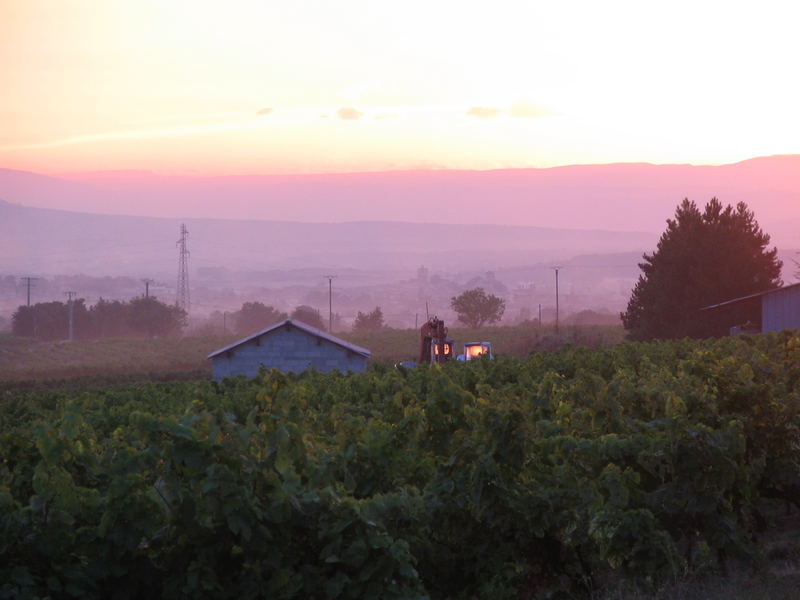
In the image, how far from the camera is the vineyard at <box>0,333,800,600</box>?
24.9ft

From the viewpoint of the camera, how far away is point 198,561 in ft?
24.9

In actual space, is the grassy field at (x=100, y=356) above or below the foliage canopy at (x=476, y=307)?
below

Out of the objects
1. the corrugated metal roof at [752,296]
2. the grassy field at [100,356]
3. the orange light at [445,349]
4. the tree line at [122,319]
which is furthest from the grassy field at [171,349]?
the orange light at [445,349]

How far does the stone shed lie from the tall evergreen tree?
26.2 m

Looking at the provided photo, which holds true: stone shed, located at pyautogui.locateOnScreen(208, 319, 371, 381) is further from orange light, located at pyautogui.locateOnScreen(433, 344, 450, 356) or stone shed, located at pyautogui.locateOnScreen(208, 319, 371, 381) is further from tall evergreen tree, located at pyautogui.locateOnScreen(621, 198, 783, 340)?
tall evergreen tree, located at pyautogui.locateOnScreen(621, 198, 783, 340)

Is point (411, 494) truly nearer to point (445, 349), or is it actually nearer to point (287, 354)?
point (445, 349)

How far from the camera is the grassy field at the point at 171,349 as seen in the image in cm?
8019

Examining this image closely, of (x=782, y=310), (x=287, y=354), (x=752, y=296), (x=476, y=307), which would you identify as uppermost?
(x=476, y=307)

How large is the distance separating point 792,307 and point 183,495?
45347 mm

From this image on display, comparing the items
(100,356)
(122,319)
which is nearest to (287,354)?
(100,356)

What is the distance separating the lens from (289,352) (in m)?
46.8

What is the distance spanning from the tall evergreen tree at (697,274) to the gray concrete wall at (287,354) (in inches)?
1035

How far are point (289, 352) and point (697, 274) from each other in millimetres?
31140

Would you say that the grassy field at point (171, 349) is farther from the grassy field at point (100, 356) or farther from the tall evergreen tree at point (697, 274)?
the tall evergreen tree at point (697, 274)
